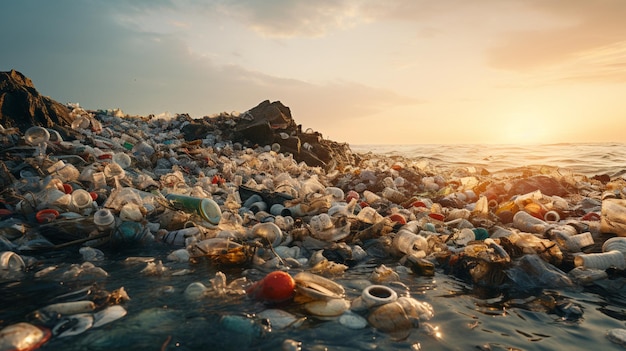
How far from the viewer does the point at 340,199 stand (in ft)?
24.6

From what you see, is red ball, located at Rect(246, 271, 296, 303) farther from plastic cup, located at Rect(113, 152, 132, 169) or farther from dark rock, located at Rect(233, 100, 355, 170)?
dark rock, located at Rect(233, 100, 355, 170)

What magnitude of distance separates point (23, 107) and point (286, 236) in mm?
8557

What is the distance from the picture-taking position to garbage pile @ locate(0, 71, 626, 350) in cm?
276

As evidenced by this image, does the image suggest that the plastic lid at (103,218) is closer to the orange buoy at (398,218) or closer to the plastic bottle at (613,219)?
the orange buoy at (398,218)

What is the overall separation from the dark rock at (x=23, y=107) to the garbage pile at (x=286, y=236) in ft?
4.41

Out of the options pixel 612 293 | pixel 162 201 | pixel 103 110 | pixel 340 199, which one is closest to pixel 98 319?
pixel 162 201

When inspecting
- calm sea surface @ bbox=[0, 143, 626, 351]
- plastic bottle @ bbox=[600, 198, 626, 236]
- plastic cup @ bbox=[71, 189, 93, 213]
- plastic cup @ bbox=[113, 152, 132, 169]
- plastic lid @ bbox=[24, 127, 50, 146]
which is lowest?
calm sea surface @ bbox=[0, 143, 626, 351]

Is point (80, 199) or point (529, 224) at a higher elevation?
point (80, 199)

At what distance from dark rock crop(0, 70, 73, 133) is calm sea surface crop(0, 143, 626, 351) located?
7045 millimetres

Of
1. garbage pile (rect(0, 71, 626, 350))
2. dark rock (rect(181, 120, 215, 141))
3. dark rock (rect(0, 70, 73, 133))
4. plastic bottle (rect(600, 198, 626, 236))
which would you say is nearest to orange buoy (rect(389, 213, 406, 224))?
garbage pile (rect(0, 71, 626, 350))

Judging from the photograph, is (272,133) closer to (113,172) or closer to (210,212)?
(113,172)

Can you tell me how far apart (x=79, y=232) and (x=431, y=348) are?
4.14 m

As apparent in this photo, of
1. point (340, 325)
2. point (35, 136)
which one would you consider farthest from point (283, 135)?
point (340, 325)

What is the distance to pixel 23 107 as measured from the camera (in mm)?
9086
